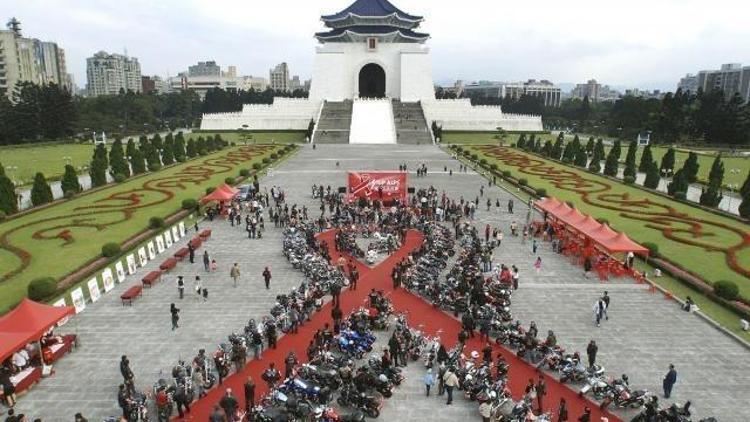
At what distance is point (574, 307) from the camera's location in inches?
687

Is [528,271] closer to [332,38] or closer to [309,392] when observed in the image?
[309,392]

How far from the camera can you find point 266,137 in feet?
238

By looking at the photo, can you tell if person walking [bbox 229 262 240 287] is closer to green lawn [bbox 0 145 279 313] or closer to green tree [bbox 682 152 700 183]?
green lawn [bbox 0 145 279 313]

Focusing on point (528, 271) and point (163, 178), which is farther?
point (163, 178)

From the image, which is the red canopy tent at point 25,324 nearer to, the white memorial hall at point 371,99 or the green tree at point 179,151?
the green tree at point 179,151

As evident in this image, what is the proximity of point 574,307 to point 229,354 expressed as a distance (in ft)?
36.7

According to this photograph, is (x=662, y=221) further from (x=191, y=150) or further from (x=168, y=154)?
(x=191, y=150)

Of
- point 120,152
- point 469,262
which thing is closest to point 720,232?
point 469,262

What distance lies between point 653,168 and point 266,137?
5028 cm

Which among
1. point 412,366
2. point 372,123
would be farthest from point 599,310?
point 372,123

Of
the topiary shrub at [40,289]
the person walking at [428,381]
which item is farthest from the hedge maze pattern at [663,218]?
the topiary shrub at [40,289]

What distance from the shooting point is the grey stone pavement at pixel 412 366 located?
12.2 m

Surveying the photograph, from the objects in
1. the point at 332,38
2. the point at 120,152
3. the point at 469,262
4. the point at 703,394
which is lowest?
the point at 703,394

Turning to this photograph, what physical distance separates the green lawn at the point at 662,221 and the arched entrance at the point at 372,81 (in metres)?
54.0
